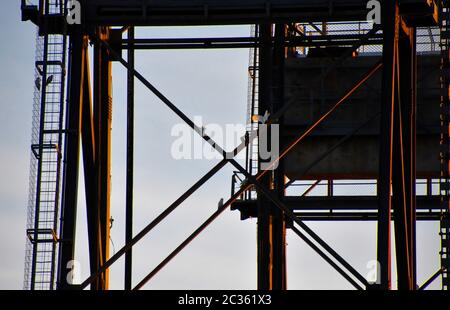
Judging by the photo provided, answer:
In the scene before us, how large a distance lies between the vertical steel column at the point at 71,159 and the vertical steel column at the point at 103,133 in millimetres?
2487

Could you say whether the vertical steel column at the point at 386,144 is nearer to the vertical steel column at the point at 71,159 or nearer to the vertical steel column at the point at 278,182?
the vertical steel column at the point at 71,159

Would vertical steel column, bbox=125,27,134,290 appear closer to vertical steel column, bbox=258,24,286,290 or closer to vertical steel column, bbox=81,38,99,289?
vertical steel column, bbox=81,38,99,289

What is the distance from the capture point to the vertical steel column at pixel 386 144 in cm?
2667

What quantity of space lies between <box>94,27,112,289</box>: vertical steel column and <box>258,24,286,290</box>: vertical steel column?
3.79 m

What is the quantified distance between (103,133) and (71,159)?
3.55 meters

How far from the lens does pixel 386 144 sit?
89.7 ft

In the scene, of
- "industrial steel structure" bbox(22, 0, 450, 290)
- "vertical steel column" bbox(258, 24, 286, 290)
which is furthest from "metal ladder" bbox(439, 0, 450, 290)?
"vertical steel column" bbox(258, 24, 286, 290)

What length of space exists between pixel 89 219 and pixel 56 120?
9.49ft

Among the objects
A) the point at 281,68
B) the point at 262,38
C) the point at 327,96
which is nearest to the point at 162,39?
the point at 262,38

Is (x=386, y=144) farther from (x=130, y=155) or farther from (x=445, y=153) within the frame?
(x=130, y=155)

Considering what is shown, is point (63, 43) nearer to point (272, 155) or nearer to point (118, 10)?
point (118, 10)

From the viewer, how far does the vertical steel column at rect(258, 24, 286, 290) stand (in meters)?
34.2

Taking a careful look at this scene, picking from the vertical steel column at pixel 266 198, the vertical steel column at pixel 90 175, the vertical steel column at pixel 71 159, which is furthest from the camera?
the vertical steel column at pixel 266 198

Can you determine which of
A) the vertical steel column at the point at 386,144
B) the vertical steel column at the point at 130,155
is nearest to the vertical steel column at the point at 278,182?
→ the vertical steel column at the point at 130,155
